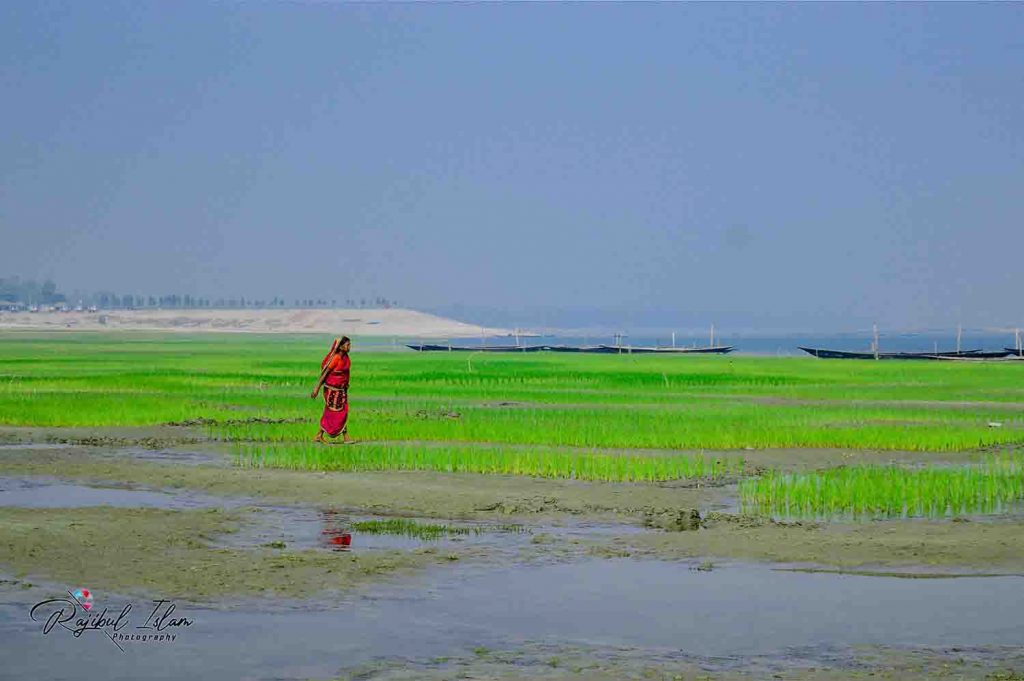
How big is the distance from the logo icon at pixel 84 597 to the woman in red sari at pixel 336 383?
9465mm

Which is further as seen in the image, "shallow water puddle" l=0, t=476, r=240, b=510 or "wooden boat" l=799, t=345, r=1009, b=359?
"wooden boat" l=799, t=345, r=1009, b=359

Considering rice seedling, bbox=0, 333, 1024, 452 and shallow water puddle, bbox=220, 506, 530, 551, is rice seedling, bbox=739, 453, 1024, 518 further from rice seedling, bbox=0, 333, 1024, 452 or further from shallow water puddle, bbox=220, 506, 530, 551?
rice seedling, bbox=0, 333, 1024, 452

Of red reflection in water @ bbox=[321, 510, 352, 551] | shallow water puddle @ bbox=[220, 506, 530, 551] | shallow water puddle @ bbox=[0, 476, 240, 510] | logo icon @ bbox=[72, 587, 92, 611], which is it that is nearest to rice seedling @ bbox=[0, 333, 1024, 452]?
shallow water puddle @ bbox=[0, 476, 240, 510]

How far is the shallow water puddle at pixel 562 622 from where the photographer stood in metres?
7.42

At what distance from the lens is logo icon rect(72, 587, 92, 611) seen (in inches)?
334

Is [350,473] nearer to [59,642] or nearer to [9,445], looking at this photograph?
[9,445]

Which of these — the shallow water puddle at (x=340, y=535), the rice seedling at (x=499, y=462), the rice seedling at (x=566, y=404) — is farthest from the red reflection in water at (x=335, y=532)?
the rice seedling at (x=566, y=404)

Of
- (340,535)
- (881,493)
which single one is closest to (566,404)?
(881,493)

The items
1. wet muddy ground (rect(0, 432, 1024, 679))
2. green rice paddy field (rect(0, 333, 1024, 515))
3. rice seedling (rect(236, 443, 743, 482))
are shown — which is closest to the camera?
wet muddy ground (rect(0, 432, 1024, 679))

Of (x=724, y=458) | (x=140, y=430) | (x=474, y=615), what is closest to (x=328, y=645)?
(x=474, y=615)

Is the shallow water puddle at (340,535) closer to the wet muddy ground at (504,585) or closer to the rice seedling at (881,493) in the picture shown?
the wet muddy ground at (504,585)

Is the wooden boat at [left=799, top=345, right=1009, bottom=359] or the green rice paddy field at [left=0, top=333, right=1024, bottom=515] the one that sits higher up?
the wooden boat at [left=799, top=345, right=1009, bottom=359]

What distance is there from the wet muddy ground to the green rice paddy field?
75.0 inches

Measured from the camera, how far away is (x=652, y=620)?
27.8ft
